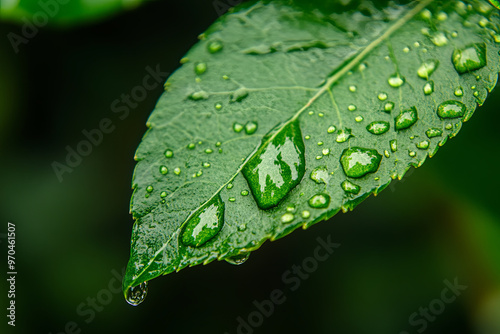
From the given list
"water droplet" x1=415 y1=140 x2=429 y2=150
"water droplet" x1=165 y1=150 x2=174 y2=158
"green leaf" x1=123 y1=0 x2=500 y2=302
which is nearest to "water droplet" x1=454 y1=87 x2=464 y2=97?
"green leaf" x1=123 y1=0 x2=500 y2=302

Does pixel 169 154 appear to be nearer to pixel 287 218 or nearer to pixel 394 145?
pixel 287 218

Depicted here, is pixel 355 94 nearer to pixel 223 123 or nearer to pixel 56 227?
pixel 223 123

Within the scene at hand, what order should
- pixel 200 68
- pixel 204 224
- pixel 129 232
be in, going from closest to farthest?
pixel 204 224
pixel 200 68
pixel 129 232

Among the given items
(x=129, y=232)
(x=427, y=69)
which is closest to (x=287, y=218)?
(x=427, y=69)

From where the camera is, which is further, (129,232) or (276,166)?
(129,232)

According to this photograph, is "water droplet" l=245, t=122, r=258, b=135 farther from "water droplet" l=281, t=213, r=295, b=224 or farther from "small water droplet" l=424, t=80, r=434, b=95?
"small water droplet" l=424, t=80, r=434, b=95

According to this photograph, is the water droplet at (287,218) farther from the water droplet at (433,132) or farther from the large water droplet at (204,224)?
the water droplet at (433,132)

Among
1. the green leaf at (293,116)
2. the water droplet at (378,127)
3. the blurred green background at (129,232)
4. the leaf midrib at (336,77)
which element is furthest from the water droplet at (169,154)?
the blurred green background at (129,232)

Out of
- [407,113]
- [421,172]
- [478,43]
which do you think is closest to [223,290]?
[421,172]
